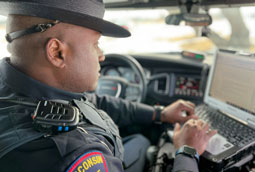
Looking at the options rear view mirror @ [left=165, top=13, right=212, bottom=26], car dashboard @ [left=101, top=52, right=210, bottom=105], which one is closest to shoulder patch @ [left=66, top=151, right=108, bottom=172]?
rear view mirror @ [left=165, top=13, right=212, bottom=26]

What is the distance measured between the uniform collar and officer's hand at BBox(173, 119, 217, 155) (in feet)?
2.17

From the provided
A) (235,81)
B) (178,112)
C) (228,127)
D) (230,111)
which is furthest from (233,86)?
(178,112)

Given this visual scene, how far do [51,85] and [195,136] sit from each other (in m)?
0.73

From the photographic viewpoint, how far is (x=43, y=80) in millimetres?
857

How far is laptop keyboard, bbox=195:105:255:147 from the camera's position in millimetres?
1162

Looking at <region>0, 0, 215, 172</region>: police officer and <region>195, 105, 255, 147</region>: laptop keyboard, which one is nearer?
<region>0, 0, 215, 172</region>: police officer

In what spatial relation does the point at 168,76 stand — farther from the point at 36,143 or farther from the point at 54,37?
the point at 36,143

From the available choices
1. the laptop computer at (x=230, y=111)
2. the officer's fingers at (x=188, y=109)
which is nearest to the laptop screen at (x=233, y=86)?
the laptop computer at (x=230, y=111)

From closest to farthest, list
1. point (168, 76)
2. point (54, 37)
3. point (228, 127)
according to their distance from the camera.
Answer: point (54, 37)
point (228, 127)
point (168, 76)

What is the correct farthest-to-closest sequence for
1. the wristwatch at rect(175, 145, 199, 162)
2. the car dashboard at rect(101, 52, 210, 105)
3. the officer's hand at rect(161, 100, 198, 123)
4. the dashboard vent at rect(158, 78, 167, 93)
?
the dashboard vent at rect(158, 78, 167, 93), the car dashboard at rect(101, 52, 210, 105), the officer's hand at rect(161, 100, 198, 123), the wristwatch at rect(175, 145, 199, 162)

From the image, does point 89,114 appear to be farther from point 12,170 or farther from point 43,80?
point 12,170

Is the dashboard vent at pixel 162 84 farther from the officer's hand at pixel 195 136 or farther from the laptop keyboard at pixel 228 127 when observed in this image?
the officer's hand at pixel 195 136

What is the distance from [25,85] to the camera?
2.74 feet

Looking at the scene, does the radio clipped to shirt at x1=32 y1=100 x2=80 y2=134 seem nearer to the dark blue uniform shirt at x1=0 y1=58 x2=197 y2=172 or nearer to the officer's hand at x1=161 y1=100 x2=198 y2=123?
the dark blue uniform shirt at x1=0 y1=58 x2=197 y2=172
